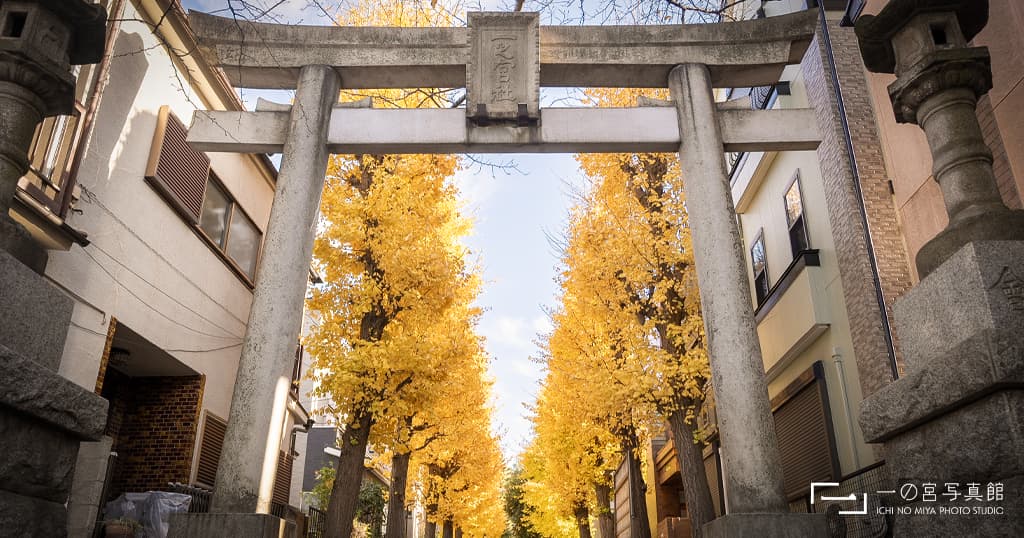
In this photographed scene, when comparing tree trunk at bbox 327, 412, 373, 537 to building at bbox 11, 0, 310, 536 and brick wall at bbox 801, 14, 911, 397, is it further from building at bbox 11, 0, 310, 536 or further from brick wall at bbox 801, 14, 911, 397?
brick wall at bbox 801, 14, 911, 397

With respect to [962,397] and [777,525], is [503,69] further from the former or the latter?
[962,397]

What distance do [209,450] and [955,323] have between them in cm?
1213

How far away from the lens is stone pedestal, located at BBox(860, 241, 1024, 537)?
3.12m

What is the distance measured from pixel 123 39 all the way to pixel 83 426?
7.64 m

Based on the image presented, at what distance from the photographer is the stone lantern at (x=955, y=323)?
316cm

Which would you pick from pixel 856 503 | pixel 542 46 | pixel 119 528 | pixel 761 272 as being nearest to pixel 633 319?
pixel 761 272

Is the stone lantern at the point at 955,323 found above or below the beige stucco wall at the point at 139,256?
below

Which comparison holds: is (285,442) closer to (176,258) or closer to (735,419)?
(176,258)

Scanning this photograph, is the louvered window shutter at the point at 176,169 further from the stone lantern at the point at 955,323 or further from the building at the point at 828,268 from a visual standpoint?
the building at the point at 828,268

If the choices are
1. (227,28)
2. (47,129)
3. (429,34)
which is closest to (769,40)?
(429,34)

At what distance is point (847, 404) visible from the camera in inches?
411

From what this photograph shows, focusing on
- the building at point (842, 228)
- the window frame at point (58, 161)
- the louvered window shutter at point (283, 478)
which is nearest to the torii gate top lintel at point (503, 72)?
the window frame at point (58, 161)

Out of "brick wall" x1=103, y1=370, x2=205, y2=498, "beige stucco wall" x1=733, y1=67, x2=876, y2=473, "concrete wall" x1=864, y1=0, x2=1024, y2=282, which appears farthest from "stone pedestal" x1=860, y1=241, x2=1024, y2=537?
"brick wall" x1=103, y1=370, x2=205, y2=498

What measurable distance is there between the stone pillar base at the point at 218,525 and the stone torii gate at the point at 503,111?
1698mm
